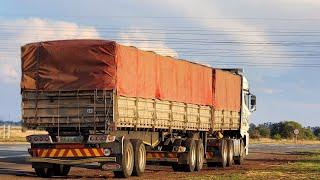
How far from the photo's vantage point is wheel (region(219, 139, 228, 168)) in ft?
89.9

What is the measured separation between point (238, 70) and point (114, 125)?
1466 centimetres

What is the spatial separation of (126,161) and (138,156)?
2.84ft

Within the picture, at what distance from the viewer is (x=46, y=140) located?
18.9 meters

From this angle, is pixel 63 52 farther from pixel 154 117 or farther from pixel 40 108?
pixel 154 117

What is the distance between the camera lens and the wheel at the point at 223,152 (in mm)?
27414

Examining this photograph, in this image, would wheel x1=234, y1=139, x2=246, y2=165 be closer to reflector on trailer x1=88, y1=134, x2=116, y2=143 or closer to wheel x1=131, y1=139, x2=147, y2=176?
wheel x1=131, y1=139, x2=147, y2=176

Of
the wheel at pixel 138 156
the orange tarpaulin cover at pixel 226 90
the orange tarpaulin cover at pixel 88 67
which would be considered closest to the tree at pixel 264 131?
the orange tarpaulin cover at pixel 226 90

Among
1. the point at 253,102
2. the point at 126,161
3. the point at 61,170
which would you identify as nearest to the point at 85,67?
the point at 126,161

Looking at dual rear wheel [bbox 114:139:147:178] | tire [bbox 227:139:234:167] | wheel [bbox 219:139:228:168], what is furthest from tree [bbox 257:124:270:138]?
dual rear wheel [bbox 114:139:147:178]

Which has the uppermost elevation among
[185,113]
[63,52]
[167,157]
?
[63,52]

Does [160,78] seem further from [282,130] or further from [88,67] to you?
[282,130]

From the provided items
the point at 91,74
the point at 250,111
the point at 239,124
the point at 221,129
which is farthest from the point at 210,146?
the point at 91,74

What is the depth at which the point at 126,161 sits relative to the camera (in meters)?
19.0

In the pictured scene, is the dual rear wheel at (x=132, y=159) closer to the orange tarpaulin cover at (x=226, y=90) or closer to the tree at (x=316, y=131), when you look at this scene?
the orange tarpaulin cover at (x=226, y=90)
